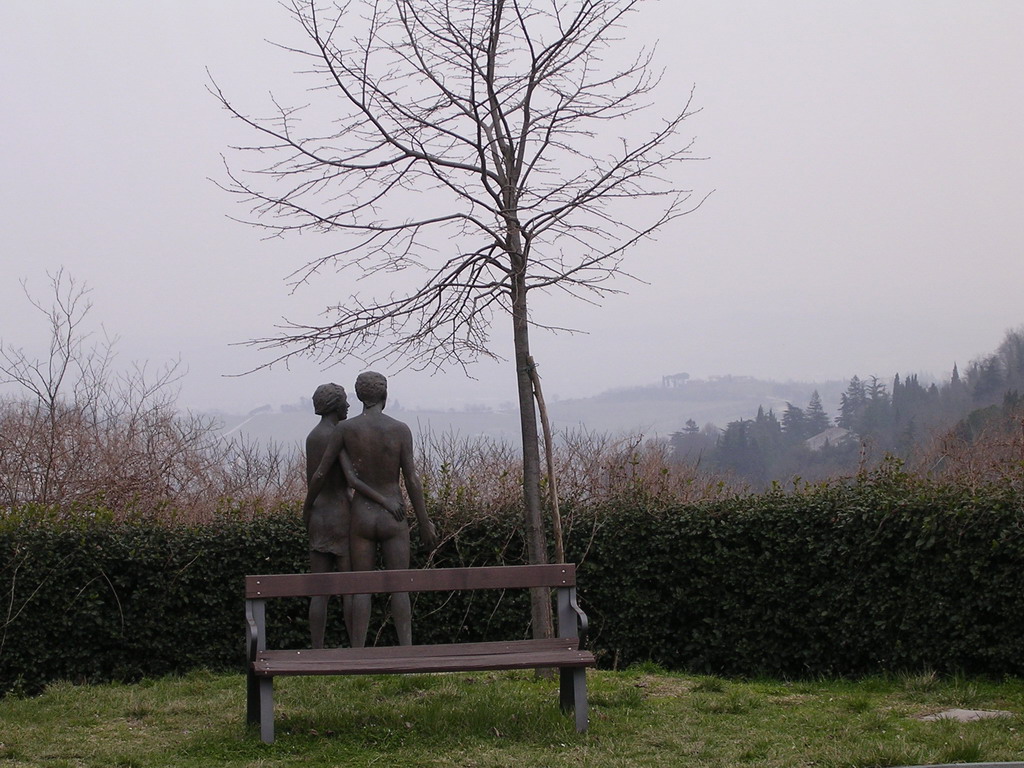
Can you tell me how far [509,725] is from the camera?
20.4ft

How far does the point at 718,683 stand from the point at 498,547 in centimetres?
308

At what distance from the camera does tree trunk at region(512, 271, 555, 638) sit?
7844mm

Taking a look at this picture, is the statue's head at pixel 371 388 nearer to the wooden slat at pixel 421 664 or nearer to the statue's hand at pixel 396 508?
the statue's hand at pixel 396 508

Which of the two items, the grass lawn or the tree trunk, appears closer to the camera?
the grass lawn

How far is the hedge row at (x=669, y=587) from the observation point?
28.5ft

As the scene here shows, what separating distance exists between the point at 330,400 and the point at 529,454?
1.59 metres

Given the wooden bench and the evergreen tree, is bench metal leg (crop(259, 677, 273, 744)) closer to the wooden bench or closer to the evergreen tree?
the wooden bench

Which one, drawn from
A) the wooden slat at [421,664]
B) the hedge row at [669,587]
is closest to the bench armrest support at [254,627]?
the wooden slat at [421,664]

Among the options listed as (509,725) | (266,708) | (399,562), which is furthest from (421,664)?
(399,562)

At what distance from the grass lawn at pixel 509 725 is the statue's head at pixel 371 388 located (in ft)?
6.35

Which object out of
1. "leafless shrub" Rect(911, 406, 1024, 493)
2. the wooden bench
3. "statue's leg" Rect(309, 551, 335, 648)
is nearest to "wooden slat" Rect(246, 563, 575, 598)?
the wooden bench

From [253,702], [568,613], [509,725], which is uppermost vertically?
[568,613]

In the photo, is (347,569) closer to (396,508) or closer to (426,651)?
(396,508)

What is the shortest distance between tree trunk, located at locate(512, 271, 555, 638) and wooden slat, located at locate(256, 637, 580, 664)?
4.40 ft
